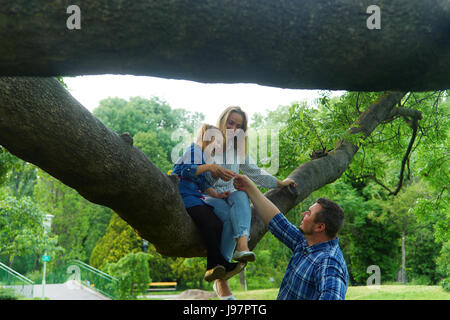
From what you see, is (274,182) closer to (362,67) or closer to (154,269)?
(362,67)

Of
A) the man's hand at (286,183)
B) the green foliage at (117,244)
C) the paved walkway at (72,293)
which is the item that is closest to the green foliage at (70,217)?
the paved walkway at (72,293)

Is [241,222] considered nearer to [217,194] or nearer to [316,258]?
[217,194]

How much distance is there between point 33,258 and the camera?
3008 centimetres

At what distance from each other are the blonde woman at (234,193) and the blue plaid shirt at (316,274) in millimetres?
485

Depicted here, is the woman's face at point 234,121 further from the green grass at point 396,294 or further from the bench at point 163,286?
the bench at point 163,286

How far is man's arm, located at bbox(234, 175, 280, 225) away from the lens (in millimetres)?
3566

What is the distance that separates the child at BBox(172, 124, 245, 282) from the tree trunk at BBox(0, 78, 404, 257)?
130 millimetres

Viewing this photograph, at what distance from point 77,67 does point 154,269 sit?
68.7ft

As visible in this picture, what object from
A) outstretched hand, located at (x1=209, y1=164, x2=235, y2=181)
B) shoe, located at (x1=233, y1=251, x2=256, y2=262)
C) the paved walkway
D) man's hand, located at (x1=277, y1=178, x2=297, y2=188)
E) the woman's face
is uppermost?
the woman's face

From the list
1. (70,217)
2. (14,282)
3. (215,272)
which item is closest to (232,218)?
(215,272)

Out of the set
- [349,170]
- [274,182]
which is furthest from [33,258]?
[274,182]

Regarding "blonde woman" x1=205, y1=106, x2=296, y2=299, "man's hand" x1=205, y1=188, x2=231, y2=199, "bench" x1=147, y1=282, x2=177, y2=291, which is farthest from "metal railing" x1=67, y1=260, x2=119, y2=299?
"man's hand" x1=205, y1=188, x2=231, y2=199

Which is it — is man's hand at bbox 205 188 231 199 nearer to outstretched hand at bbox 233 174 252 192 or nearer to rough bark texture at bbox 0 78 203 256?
outstretched hand at bbox 233 174 252 192

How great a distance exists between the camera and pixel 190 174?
3621mm
